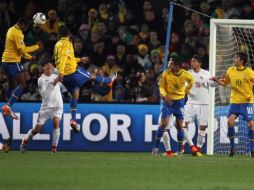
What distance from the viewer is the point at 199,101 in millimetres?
20500

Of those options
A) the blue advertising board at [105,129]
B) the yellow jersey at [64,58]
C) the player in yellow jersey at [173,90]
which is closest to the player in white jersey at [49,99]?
the yellow jersey at [64,58]

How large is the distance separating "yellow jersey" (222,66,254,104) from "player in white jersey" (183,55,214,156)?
157cm

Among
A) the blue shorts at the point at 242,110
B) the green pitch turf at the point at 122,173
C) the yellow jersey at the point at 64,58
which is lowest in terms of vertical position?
the green pitch turf at the point at 122,173

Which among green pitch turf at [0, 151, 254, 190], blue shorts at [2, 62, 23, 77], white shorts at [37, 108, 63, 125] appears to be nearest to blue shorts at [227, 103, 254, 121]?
green pitch turf at [0, 151, 254, 190]

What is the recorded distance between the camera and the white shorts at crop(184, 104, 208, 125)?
20.4m

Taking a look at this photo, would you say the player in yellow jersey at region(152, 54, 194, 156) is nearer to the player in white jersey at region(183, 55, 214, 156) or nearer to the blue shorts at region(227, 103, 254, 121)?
the blue shorts at region(227, 103, 254, 121)

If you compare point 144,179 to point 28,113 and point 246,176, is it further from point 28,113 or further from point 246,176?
point 28,113

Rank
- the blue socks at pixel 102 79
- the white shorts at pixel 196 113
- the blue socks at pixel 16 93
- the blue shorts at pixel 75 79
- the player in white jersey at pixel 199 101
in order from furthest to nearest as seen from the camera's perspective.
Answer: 1. the white shorts at pixel 196 113
2. the player in white jersey at pixel 199 101
3. the blue socks at pixel 102 79
4. the blue shorts at pixel 75 79
5. the blue socks at pixel 16 93

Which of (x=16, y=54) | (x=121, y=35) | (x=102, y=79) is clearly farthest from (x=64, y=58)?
(x=121, y=35)

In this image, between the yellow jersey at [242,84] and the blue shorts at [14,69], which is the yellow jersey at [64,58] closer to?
the blue shorts at [14,69]

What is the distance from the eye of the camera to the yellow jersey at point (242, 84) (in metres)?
18.5

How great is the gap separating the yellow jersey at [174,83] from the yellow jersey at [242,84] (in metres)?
1.04

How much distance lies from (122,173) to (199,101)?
757cm

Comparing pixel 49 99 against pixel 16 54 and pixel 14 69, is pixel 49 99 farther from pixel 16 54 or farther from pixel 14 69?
pixel 16 54
